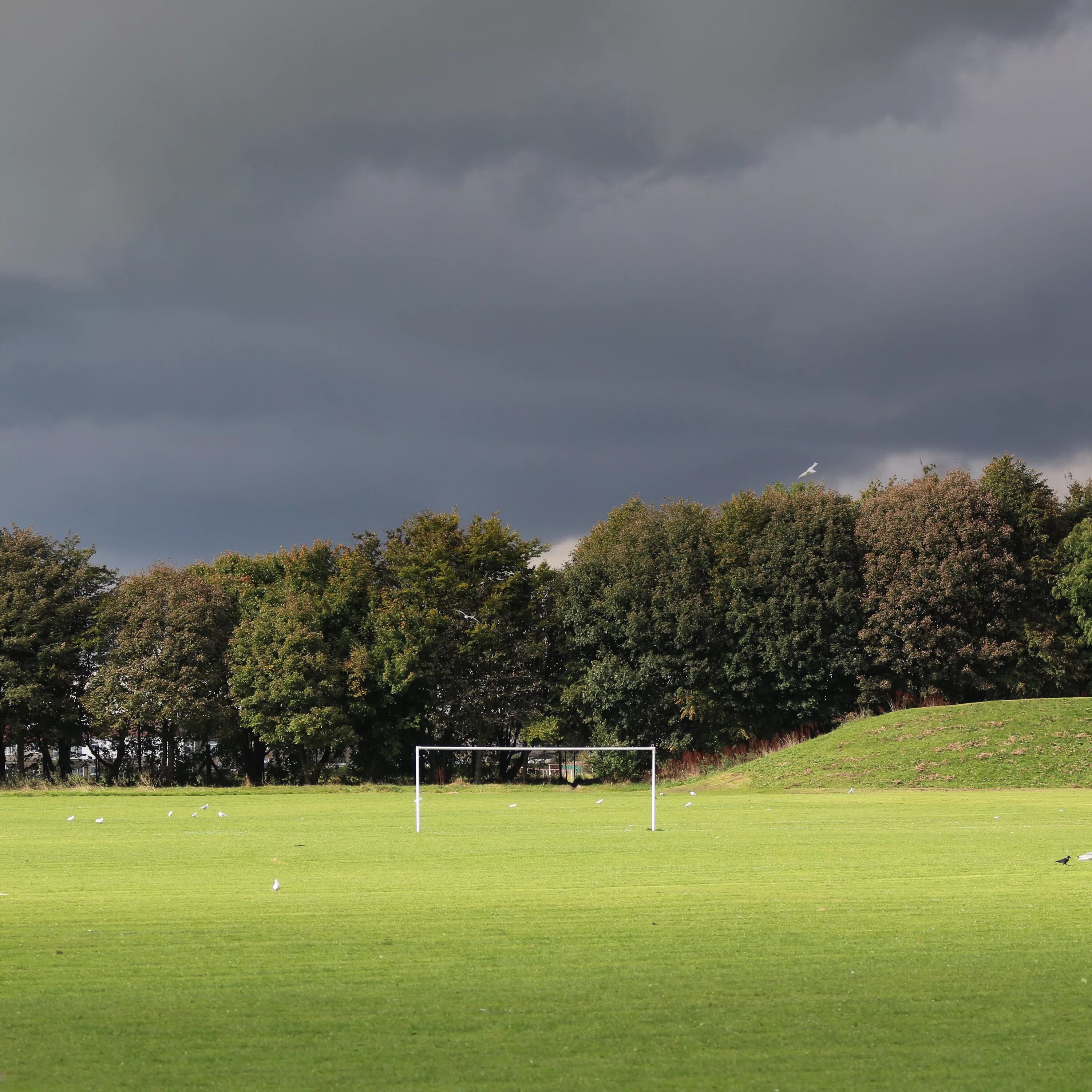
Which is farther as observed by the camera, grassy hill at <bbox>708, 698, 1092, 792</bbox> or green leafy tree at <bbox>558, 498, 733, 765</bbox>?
green leafy tree at <bbox>558, 498, 733, 765</bbox>

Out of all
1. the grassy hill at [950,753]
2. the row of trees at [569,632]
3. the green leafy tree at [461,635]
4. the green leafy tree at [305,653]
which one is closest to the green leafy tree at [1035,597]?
the row of trees at [569,632]

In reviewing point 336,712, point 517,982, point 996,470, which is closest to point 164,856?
point 517,982

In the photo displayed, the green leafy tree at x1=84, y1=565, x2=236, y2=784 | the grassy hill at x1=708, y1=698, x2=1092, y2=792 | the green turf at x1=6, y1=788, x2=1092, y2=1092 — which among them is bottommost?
the grassy hill at x1=708, y1=698, x2=1092, y2=792

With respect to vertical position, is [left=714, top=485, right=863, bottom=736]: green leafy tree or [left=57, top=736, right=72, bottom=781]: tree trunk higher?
[left=714, top=485, right=863, bottom=736]: green leafy tree

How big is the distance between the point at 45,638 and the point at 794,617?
3678 cm

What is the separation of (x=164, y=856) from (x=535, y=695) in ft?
125

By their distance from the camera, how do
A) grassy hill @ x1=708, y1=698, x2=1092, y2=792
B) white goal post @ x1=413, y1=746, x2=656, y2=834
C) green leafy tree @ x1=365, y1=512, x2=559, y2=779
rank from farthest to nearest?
1. green leafy tree @ x1=365, y1=512, x2=559, y2=779
2. grassy hill @ x1=708, y1=698, x2=1092, y2=792
3. white goal post @ x1=413, y1=746, x2=656, y2=834

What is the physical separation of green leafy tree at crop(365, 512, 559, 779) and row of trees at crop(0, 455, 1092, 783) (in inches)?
5.1

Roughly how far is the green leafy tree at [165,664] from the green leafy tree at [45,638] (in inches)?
83.6

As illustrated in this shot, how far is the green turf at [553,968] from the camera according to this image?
→ 6.32 metres

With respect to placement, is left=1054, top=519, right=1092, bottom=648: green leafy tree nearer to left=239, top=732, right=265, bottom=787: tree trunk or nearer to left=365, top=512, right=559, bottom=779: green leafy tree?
left=365, top=512, right=559, bottom=779: green leafy tree

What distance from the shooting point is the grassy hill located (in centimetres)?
3834

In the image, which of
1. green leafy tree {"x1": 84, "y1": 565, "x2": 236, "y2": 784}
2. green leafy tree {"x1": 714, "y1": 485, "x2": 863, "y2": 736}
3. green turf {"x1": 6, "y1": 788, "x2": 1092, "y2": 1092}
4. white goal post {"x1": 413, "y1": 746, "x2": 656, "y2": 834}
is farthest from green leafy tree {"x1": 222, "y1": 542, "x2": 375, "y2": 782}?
green turf {"x1": 6, "y1": 788, "x2": 1092, "y2": 1092}

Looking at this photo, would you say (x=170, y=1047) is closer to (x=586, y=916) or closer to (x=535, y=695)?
(x=586, y=916)
